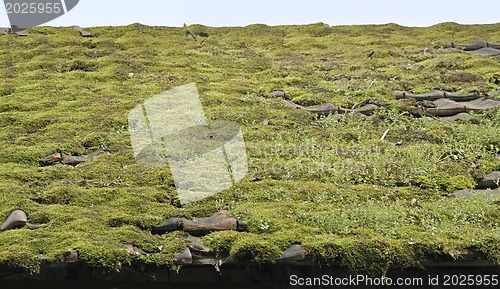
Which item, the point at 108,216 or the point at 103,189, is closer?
the point at 108,216

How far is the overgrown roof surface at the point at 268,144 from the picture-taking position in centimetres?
454

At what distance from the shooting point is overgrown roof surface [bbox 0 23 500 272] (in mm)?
4535

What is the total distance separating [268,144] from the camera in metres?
6.24

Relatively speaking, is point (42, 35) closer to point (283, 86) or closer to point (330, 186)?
point (283, 86)

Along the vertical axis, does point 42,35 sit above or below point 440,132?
above

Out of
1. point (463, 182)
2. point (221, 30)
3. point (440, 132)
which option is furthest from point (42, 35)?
point (463, 182)

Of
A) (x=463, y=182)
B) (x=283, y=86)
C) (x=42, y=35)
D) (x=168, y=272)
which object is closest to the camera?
(x=168, y=272)

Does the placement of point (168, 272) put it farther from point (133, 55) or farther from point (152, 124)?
point (133, 55)

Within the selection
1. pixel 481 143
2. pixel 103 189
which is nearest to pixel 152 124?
pixel 103 189

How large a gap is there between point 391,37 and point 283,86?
260 centimetres

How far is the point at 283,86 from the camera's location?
7855 mm

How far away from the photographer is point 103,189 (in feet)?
17.0

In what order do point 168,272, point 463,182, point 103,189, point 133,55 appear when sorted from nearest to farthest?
1. point 168,272
2. point 103,189
3. point 463,182
4. point 133,55

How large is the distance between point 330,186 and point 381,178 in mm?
467
